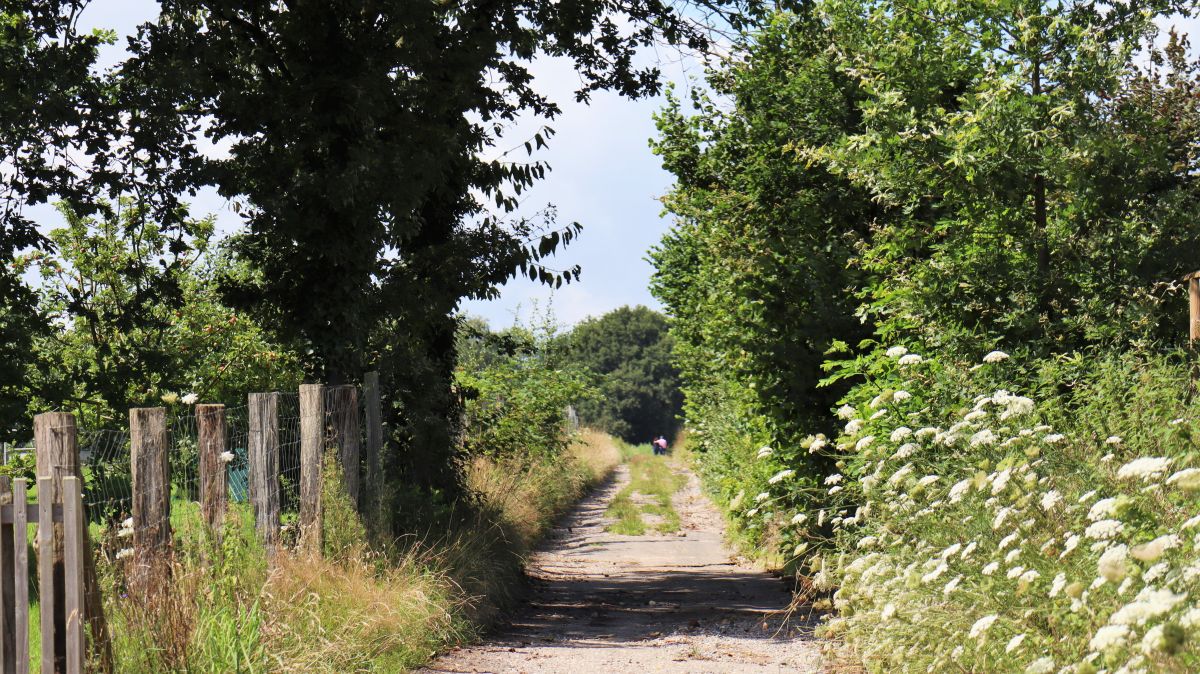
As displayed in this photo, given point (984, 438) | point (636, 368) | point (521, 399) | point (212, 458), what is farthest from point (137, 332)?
point (636, 368)

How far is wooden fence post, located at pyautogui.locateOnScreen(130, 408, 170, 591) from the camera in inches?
237

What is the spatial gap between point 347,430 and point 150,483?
3.48 meters

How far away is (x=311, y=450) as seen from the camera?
8773mm

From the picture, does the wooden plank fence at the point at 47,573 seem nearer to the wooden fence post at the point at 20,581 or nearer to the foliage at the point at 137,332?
the wooden fence post at the point at 20,581

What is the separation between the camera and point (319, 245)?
10117 mm

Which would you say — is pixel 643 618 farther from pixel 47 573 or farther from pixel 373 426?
pixel 47 573

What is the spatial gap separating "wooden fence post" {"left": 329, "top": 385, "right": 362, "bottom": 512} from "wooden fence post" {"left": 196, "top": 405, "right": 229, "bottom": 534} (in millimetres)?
2309

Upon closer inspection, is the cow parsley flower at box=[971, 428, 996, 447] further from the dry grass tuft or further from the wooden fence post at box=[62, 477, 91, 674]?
the wooden fence post at box=[62, 477, 91, 674]

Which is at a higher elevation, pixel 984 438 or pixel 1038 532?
pixel 984 438

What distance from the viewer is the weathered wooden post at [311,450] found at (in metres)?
8.63

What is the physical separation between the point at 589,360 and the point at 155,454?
298 feet

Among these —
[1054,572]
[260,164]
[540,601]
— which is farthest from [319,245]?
[1054,572]

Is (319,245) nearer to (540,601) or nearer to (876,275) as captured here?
(540,601)

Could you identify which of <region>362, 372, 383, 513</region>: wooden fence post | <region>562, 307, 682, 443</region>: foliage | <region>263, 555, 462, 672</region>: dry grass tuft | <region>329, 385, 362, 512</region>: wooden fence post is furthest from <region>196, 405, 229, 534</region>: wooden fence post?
<region>562, 307, 682, 443</region>: foliage
